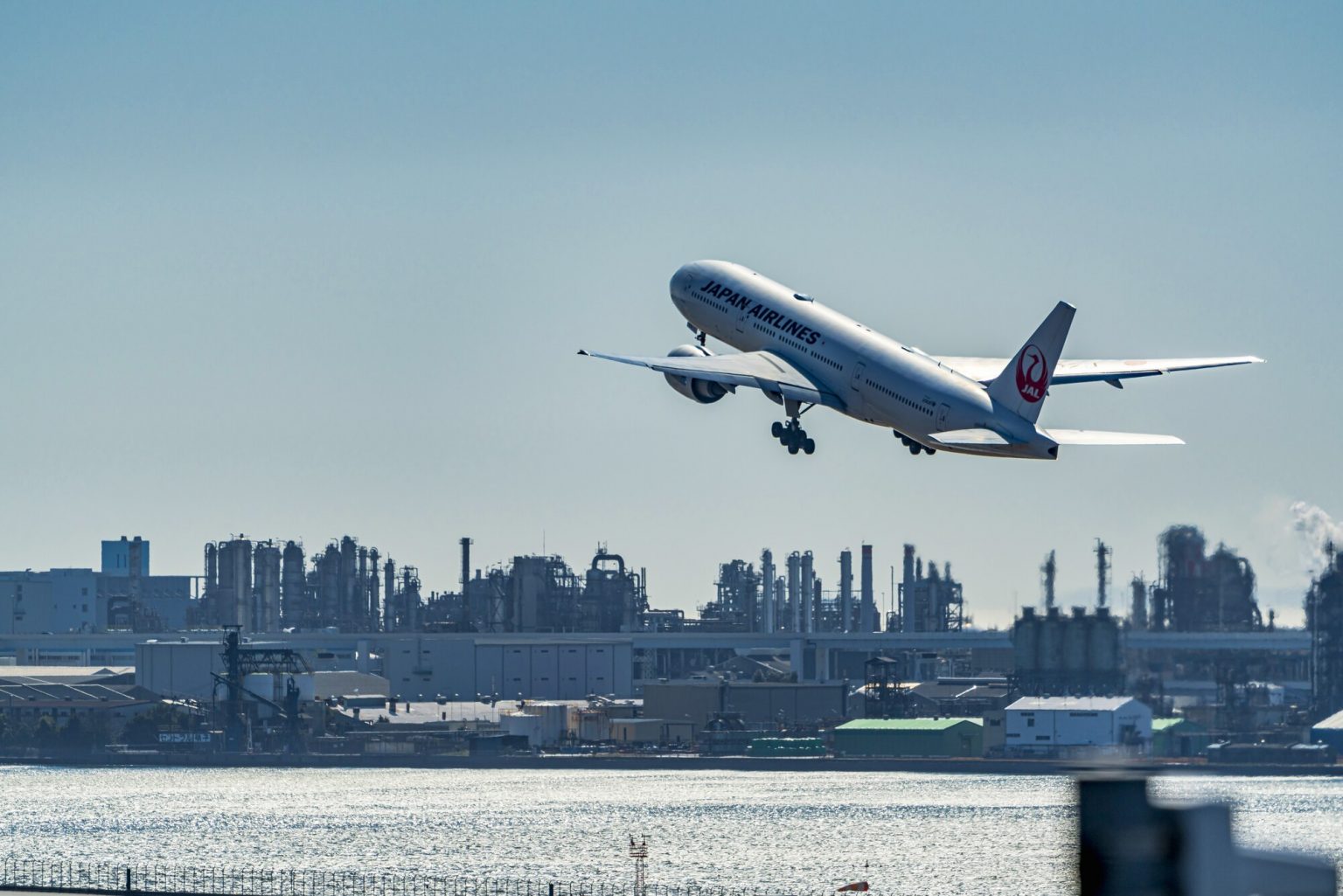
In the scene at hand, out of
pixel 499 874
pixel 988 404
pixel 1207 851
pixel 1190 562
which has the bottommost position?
pixel 499 874

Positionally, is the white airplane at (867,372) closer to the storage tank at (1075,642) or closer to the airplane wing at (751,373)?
the airplane wing at (751,373)

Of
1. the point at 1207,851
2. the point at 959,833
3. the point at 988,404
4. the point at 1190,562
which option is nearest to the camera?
the point at 1207,851

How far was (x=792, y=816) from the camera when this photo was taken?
173 m

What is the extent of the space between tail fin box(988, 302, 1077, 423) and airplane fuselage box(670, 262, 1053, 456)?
494mm

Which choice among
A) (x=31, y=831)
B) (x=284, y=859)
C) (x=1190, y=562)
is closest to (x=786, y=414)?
(x=1190, y=562)

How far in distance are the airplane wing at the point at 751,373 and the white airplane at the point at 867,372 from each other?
0.06 m

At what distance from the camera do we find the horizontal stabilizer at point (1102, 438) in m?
63.3

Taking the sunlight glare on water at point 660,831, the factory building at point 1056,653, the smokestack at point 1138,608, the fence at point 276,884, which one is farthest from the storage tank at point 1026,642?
the smokestack at point 1138,608

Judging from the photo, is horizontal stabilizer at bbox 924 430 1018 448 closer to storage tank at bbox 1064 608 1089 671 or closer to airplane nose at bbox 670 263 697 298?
airplane nose at bbox 670 263 697 298

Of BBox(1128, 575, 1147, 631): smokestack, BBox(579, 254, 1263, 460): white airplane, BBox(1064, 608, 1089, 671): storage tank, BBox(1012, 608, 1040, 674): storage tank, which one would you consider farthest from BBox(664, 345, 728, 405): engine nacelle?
BBox(1012, 608, 1040, 674): storage tank

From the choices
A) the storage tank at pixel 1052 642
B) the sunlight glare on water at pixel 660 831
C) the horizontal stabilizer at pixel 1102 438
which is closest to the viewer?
the horizontal stabilizer at pixel 1102 438

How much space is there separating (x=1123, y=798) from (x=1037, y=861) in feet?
426

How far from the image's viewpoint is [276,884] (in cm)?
12594

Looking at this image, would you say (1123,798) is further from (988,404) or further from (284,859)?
(284,859)
